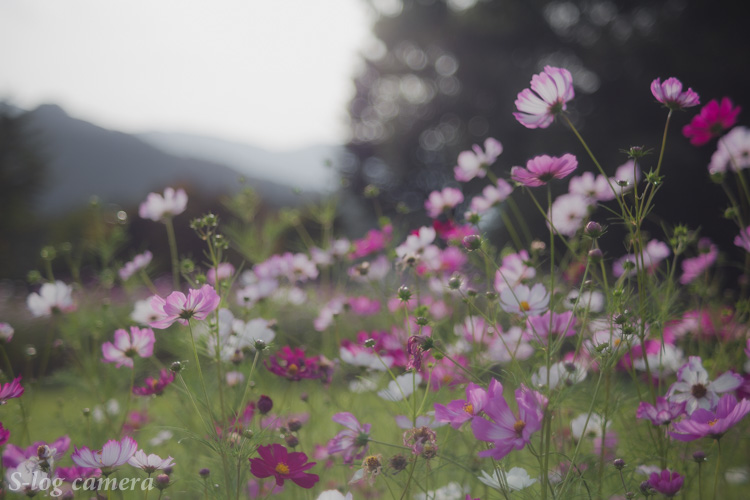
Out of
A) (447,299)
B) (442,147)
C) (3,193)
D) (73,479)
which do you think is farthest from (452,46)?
(3,193)

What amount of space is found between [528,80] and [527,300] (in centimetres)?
791

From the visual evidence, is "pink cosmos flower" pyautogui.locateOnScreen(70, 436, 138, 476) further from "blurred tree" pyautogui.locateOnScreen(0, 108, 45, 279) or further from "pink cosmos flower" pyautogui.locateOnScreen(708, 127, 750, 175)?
"blurred tree" pyautogui.locateOnScreen(0, 108, 45, 279)

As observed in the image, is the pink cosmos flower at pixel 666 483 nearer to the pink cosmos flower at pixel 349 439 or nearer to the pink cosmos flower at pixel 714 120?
the pink cosmos flower at pixel 349 439

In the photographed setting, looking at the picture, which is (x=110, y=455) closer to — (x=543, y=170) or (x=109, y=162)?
(x=543, y=170)

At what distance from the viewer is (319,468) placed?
132 centimetres

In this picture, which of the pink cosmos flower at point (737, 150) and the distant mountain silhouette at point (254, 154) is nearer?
the pink cosmos flower at point (737, 150)

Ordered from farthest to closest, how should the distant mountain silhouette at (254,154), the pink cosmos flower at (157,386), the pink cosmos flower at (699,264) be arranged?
the distant mountain silhouette at (254,154) → the pink cosmos flower at (699,264) → the pink cosmos flower at (157,386)

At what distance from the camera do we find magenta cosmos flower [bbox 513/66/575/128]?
0.76m

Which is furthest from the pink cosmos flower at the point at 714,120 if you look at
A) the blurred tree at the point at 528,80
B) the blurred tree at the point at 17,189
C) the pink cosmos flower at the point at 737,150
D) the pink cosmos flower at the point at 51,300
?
the blurred tree at the point at 17,189

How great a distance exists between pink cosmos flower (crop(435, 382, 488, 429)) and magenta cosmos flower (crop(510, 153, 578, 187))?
1.03 feet

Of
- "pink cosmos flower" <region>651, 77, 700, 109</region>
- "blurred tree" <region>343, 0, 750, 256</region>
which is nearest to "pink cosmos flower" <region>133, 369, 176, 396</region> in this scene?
"pink cosmos flower" <region>651, 77, 700, 109</region>

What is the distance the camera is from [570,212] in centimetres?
121

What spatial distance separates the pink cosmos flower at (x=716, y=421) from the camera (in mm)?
635

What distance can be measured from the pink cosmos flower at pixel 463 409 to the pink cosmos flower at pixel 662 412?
0.89 feet
